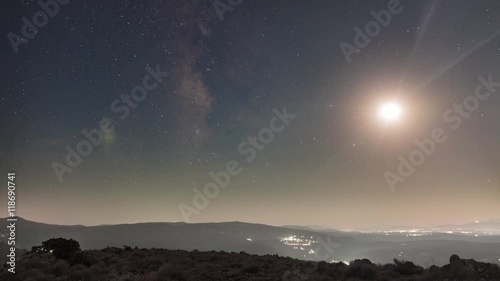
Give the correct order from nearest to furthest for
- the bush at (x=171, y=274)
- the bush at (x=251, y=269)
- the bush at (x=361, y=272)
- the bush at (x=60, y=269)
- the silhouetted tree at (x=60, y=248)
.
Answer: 1. the bush at (x=171, y=274)
2. the bush at (x=361, y=272)
3. the bush at (x=60, y=269)
4. the bush at (x=251, y=269)
5. the silhouetted tree at (x=60, y=248)

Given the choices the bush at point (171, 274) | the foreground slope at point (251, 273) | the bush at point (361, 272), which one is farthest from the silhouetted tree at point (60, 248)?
the bush at point (361, 272)

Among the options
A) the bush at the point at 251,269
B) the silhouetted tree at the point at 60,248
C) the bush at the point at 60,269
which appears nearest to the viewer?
the bush at the point at 60,269

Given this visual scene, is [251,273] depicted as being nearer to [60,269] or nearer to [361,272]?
[361,272]

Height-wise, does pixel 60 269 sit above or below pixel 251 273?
above

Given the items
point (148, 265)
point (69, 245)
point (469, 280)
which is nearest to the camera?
point (469, 280)

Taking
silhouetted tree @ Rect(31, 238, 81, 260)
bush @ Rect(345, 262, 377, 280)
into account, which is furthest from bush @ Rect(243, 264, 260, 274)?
silhouetted tree @ Rect(31, 238, 81, 260)

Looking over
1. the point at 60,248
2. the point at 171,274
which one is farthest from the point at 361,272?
the point at 60,248

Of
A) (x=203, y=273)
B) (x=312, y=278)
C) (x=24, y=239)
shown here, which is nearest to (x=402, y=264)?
(x=312, y=278)

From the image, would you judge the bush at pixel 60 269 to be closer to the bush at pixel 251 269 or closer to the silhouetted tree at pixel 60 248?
the silhouetted tree at pixel 60 248

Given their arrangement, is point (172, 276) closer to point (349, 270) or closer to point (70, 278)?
point (70, 278)

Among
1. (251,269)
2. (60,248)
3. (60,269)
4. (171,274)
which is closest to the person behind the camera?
(171,274)

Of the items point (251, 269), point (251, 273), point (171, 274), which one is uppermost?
point (171, 274)
